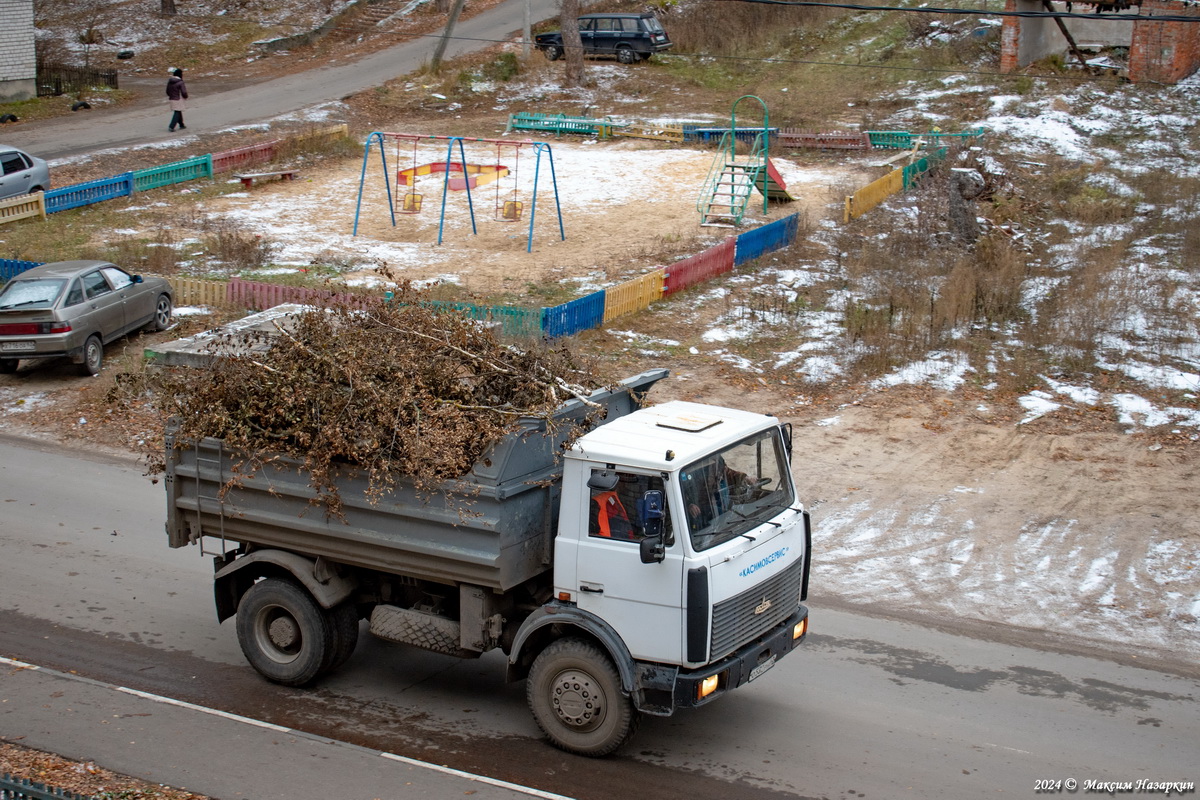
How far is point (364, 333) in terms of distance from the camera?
8.07m

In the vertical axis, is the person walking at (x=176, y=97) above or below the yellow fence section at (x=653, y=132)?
above

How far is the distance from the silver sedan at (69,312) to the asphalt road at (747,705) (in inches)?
229

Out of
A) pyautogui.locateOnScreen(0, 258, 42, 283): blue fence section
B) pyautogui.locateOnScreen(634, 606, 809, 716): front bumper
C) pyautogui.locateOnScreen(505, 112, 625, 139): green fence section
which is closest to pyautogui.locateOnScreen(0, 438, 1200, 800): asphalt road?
pyautogui.locateOnScreen(634, 606, 809, 716): front bumper

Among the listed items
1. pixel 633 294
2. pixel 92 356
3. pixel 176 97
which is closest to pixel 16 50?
pixel 176 97

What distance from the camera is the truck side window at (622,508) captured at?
6746 mm

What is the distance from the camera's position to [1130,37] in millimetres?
31156

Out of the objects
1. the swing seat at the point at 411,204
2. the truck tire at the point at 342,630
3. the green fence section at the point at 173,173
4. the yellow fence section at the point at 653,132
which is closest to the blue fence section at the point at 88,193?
the green fence section at the point at 173,173

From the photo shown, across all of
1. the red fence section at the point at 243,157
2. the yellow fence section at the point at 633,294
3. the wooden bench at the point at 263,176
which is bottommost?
the yellow fence section at the point at 633,294

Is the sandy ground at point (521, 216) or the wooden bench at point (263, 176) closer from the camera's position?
the sandy ground at point (521, 216)

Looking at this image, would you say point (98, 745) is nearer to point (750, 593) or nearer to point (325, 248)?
point (750, 593)

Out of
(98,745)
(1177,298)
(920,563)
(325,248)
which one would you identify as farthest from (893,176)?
(98,745)

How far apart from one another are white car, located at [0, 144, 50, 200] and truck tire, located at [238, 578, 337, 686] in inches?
734

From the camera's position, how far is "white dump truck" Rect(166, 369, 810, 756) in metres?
6.74

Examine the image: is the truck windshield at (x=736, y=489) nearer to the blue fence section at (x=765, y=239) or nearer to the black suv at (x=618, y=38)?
the blue fence section at (x=765, y=239)
